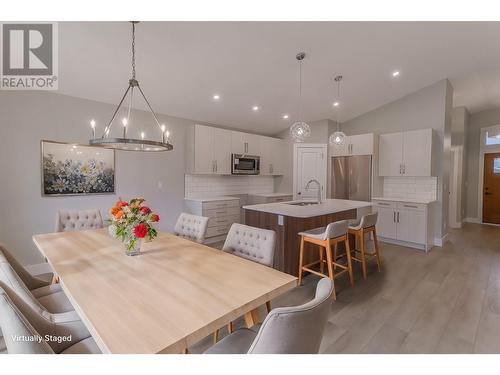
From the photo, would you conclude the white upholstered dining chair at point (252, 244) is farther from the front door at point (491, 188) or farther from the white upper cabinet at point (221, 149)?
the front door at point (491, 188)

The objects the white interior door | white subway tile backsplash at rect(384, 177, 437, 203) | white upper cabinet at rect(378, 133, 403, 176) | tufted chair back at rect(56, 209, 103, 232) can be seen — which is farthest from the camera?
the white interior door

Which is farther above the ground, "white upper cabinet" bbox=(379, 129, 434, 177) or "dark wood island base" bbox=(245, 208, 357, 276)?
"white upper cabinet" bbox=(379, 129, 434, 177)

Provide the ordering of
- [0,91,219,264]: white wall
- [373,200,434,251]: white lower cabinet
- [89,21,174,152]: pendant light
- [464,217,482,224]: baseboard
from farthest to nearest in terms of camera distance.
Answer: [464,217,482,224]: baseboard < [373,200,434,251]: white lower cabinet < [0,91,219,264]: white wall < [89,21,174,152]: pendant light

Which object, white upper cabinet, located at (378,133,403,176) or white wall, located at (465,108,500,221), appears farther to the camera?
white wall, located at (465,108,500,221)

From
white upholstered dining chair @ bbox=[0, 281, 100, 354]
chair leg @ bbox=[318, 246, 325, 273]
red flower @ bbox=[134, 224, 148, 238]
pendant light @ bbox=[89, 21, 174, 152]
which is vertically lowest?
chair leg @ bbox=[318, 246, 325, 273]

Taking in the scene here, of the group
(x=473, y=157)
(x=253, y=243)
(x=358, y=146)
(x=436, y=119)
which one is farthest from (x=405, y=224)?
(x=473, y=157)

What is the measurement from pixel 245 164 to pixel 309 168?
1582mm

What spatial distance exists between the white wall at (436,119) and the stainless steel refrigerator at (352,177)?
949 millimetres

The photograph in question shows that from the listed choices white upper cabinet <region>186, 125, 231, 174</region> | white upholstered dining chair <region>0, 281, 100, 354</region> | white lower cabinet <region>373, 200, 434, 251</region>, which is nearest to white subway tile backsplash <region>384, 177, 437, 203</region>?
white lower cabinet <region>373, 200, 434, 251</region>

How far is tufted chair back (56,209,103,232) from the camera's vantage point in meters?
2.90

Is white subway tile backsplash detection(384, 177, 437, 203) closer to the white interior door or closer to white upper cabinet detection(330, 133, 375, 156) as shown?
white upper cabinet detection(330, 133, 375, 156)

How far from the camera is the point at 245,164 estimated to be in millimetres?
5473

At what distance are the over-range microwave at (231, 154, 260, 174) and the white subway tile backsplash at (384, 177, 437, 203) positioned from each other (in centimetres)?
284

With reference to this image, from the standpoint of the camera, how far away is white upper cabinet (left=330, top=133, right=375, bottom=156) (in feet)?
16.9
